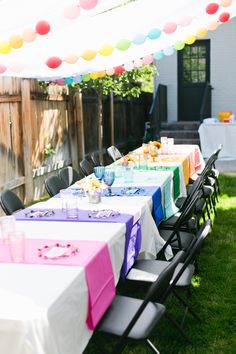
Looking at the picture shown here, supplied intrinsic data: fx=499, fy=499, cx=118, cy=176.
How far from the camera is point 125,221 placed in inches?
136

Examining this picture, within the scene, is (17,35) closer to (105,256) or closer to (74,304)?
(105,256)

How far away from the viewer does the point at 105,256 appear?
2.90 meters

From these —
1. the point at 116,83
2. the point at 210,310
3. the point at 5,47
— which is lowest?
the point at 210,310

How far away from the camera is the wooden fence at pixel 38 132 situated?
699cm

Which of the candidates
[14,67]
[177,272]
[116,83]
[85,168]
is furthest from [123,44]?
[116,83]

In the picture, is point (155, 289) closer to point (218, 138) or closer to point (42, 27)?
point (42, 27)

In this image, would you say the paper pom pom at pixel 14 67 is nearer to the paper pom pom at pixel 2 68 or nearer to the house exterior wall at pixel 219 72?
the paper pom pom at pixel 2 68

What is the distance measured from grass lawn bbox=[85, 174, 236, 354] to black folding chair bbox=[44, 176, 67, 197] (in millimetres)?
1476

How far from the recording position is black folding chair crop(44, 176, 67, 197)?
16.9ft

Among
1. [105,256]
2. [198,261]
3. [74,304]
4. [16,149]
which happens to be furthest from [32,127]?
[74,304]

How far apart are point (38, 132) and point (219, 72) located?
7791 millimetres

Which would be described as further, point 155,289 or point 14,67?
point 14,67

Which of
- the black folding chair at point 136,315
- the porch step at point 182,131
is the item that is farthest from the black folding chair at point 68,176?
the porch step at point 182,131

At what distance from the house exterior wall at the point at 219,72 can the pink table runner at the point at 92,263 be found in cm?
1201
